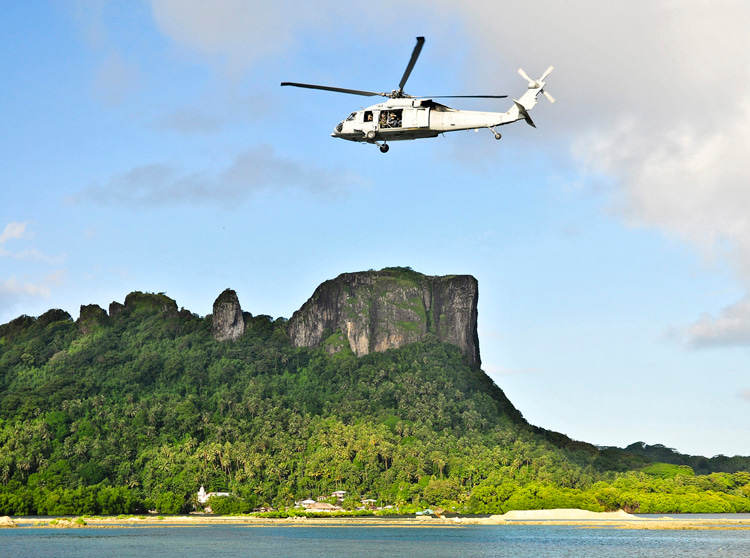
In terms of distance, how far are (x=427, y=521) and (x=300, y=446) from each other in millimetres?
37649

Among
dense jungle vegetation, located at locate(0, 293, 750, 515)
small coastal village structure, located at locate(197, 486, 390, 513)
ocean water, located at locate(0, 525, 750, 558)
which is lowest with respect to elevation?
ocean water, located at locate(0, 525, 750, 558)

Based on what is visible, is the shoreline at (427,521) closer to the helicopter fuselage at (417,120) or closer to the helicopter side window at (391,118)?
the helicopter fuselage at (417,120)

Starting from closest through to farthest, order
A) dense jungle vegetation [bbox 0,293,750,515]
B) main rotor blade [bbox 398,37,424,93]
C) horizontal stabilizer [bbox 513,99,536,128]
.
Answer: main rotor blade [bbox 398,37,424,93], horizontal stabilizer [bbox 513,99,536,128], dense jungle vegetation [bbox 0,293,750,515]

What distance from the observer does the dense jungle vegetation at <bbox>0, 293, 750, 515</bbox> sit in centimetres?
12788

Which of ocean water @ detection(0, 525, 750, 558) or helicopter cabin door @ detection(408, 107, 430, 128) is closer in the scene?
helicopter cabin door @ detection(408, 107, 430, 128)

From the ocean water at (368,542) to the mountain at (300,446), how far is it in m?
16.5

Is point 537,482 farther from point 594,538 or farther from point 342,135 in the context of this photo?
point 342,135

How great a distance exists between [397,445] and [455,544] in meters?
56.3

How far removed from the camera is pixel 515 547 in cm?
8494

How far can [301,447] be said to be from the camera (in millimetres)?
147875

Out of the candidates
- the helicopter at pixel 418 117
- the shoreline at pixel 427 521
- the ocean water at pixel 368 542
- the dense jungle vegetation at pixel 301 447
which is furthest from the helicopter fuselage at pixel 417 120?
the dense jungle vegetation at pixel 301 447

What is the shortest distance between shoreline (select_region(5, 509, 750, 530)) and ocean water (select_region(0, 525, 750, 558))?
292 centimetres

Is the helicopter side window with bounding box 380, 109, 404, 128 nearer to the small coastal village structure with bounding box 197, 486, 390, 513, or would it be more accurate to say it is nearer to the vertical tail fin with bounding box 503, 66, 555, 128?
the vertical tail fin with bounding box 503, 66, 555, 128

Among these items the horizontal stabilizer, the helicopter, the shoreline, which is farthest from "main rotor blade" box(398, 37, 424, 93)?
the shoreline
